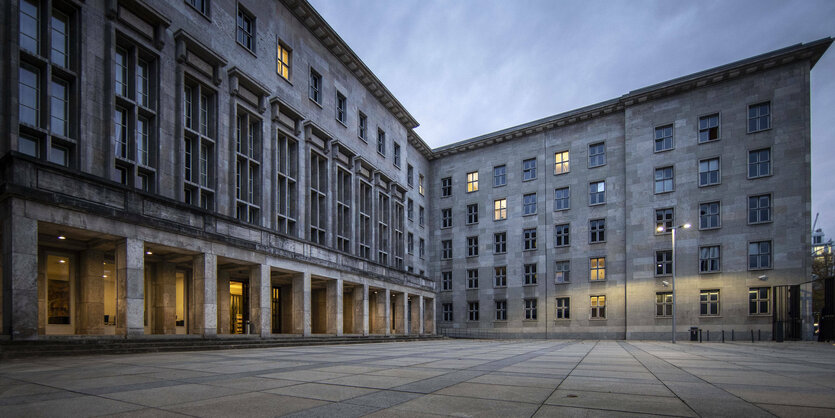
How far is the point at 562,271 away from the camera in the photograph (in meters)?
45.4

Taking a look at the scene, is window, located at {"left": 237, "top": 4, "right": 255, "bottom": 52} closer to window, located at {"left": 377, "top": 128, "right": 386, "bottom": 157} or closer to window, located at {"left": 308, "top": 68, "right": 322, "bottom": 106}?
window, located at {"left": 308, "top": 68, "right": 322, "bottom": 106}

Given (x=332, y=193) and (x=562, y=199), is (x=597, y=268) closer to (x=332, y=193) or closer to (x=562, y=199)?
(x=562, y=199)

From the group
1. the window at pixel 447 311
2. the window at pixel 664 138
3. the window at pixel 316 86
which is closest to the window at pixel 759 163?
the window at pixel 664 138

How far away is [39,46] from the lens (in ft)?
56.9

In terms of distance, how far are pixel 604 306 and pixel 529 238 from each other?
975 cm

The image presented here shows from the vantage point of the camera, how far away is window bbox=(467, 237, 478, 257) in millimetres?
51156

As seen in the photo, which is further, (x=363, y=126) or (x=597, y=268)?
(x=597, y=268)

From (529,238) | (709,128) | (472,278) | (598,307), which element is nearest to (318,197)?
(472,278)

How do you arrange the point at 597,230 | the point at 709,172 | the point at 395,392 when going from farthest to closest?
the point at 597,230 < the point at 709,172 < the point at 395,392

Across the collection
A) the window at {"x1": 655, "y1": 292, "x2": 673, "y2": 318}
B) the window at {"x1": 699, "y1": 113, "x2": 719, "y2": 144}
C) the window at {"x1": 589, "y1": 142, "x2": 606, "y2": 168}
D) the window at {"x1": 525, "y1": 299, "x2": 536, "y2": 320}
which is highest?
the window at {"x1": 699, "y1": 113, "x2": 719, "y2": 144}

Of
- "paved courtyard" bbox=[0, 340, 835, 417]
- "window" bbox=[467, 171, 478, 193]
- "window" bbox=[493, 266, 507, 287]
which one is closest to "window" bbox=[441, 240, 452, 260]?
"window" bbox=[493, 266, 507, 287]

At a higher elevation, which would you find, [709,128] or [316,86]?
[316,86]

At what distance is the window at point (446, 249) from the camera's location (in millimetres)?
53094

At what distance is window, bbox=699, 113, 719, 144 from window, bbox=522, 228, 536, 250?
17033 millimetres
